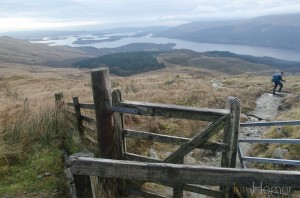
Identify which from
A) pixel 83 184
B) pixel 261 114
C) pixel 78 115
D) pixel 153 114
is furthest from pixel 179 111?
pixel 261 114

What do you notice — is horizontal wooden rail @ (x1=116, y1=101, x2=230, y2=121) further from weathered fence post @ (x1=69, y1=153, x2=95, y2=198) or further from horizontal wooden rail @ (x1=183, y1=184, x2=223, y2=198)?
weathered fence post @ (x1=69, y1=153, x2=95, y2=198)

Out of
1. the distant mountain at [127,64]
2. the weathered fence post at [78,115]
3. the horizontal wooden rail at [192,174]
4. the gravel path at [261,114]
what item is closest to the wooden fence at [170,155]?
the horizontal wooden rail at [192,174]

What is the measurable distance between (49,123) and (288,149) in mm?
6709

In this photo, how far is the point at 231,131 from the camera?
4559 millimetres

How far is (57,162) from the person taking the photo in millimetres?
6762

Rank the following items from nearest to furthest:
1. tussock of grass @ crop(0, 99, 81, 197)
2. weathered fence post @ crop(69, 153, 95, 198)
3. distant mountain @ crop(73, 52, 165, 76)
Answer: weathered fence post @ crop(69, 153, 95, 198), tussock of grass @ crop(0, 99, 81, 197), distant mountain @ crop(73, 52, 165, 76)

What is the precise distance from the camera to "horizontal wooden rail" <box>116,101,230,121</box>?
462 centimetres

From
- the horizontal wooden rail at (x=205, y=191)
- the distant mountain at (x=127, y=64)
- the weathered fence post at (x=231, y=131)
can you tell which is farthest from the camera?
the distant mountain at (x=127, y=64)

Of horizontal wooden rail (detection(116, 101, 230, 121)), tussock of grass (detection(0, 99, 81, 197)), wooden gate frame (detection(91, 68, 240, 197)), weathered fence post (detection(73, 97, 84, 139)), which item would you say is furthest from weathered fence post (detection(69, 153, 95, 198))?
weathered fence post (detection(73, 97, 84, 139))

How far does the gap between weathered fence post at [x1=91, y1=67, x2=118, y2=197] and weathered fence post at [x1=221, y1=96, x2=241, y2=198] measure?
2.11 metres

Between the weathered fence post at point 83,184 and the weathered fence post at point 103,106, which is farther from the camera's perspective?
the weathered fence post at point 103,106

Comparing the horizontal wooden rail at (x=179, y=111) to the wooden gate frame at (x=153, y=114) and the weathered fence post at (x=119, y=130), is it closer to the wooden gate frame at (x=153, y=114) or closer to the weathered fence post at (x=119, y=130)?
the wooden gate frame at (x=153, y=114)

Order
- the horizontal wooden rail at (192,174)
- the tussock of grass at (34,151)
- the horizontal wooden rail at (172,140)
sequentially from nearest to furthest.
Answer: the horizontal wooden rail at (192,174), the horizontal wooden rail at (172,140), the tussock of grass at (34,151)

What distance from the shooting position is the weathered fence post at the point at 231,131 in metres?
4.41
